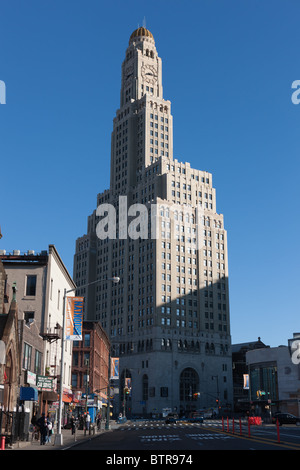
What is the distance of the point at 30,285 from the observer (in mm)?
52500

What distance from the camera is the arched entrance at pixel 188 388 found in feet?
469

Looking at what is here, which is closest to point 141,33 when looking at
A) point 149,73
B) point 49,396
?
point 149,73

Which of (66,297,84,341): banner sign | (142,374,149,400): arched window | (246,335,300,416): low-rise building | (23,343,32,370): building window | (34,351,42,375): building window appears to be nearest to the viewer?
(66,297,84,341): banner sign

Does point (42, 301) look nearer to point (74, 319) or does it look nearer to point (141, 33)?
point (74, 319)

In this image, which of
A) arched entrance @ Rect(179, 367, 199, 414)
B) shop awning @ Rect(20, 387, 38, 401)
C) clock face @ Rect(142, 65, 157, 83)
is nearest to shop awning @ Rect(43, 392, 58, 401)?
shop awning @ Rect(20, 387, 38, 401)

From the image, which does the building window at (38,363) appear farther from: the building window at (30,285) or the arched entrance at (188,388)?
the arched entrance at (188,388)

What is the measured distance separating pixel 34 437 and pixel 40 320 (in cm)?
1243

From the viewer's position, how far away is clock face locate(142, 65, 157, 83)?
593 ft

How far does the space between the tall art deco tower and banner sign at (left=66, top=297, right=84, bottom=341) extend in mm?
97605

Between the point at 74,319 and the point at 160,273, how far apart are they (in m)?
109

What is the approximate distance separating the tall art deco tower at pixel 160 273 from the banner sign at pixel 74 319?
97605 mm

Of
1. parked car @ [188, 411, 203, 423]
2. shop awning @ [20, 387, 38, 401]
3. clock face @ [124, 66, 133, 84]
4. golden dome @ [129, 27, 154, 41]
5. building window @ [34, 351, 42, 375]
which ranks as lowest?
parked car @ [188, 411, 203, 423]

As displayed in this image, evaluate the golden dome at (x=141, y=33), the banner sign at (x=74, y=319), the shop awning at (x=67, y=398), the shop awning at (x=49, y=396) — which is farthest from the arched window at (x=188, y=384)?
the golden dome at (x=141, y=33)

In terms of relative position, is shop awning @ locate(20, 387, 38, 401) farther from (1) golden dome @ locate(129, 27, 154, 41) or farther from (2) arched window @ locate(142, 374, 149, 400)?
(1) golden dome @ locate(129, 27, 154, 41)
